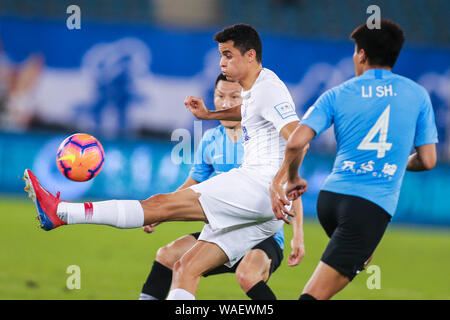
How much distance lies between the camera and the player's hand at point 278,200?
4.07 m

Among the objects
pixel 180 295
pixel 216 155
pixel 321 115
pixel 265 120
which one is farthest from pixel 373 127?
pixel 216 155

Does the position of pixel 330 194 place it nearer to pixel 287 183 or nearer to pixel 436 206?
pixel 287 183

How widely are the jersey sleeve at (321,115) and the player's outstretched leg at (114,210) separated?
941 mm

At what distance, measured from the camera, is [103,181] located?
13117 millimetres

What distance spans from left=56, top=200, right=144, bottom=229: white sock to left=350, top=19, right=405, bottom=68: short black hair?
1694 millimetres

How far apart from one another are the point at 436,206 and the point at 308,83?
3466 mm

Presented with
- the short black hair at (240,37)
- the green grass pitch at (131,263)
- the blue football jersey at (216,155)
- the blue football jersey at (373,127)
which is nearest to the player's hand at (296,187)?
the blue football jersey at (373,127)

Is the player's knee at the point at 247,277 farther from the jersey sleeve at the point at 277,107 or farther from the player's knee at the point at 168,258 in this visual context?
the jersey sleeve at the point at 277,107

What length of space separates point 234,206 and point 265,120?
64 centimetres

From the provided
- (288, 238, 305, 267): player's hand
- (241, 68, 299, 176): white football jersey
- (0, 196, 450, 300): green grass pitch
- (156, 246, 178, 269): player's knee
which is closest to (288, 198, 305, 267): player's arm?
(288, 238, 305, 267): player's hand

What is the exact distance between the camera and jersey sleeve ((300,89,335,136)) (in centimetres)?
389

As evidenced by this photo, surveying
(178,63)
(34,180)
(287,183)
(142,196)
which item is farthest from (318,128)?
(178,63)

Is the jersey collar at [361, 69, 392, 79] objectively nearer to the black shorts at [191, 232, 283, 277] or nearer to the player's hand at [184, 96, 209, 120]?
the player's hand at [184, 96, 209, 120]

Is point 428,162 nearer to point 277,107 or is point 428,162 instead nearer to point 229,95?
point 277,107
